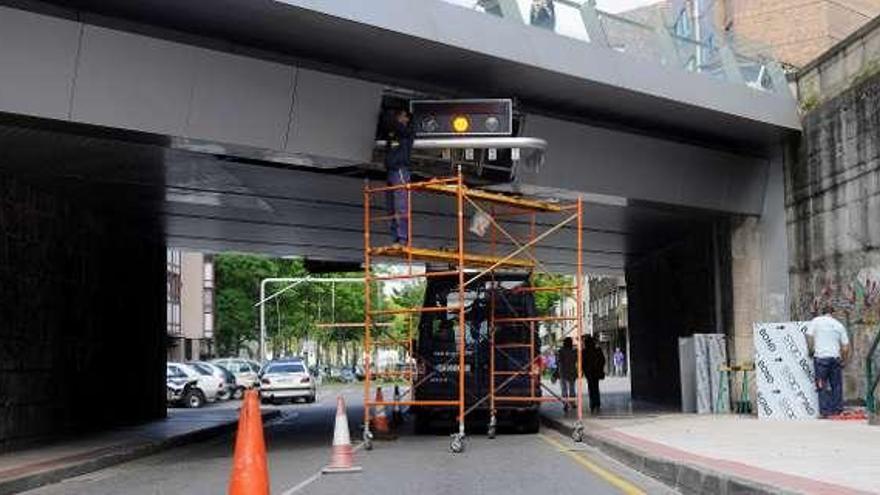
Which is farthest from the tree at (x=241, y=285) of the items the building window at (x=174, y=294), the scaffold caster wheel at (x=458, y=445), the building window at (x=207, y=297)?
the scaffold caster wheel at (x=458, y=445)

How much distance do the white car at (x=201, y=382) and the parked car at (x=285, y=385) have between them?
173 centimetres

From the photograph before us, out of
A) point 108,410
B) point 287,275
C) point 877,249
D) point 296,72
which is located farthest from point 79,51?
point 287,275

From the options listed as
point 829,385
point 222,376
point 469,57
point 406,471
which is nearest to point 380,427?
point 406,471

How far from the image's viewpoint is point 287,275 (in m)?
67.8

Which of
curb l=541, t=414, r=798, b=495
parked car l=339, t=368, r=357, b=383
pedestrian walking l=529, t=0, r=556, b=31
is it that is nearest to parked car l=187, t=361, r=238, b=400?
pedestrian walking l=529, t=0, r=556, b=31

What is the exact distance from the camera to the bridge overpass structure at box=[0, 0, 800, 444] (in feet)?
41.9

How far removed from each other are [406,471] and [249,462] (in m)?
4.14

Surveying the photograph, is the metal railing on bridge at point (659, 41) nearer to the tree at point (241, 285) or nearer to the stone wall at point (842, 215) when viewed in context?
the stone wall at point (842, 215)

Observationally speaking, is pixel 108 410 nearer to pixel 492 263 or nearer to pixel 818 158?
pixel 492 263

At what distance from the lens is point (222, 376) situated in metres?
38.5

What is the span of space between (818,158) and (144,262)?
566 inches

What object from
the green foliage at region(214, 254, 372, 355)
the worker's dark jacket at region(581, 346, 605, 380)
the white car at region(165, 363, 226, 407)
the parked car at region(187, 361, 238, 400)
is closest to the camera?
the worker's dark jacket at region(581, 346, 605, 380)

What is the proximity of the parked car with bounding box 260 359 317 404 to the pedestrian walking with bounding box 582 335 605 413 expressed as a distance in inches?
531

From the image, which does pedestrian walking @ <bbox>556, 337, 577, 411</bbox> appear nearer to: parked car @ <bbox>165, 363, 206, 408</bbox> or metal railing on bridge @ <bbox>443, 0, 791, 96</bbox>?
metal railing on bridge @ <bbox>443, 0, 791, 96</bbox>
